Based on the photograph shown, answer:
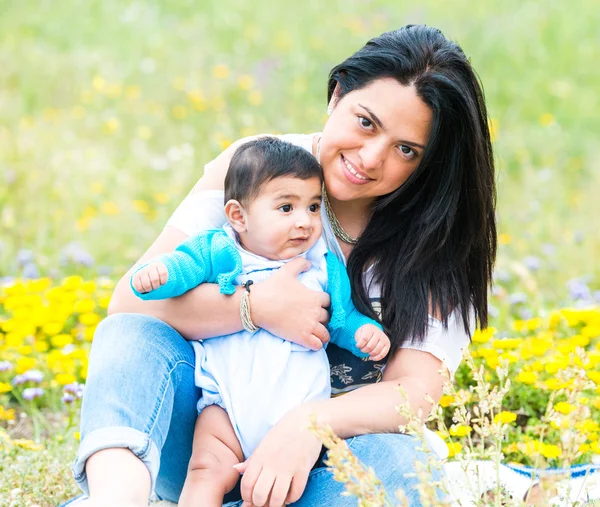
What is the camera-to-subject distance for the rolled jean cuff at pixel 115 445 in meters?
1.79

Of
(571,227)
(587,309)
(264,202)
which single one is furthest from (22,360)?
(571,227)

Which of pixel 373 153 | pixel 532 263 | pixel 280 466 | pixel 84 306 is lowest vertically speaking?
pixel 84 306

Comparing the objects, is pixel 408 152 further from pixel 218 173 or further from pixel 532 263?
pixel 532 263

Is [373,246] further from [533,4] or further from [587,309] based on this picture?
[533,4]

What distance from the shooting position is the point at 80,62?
19.3 feet

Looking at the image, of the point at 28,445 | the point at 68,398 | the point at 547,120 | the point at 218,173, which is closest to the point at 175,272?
the point at 218,173

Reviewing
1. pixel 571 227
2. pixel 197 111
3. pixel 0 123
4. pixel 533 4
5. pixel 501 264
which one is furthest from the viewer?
pixel 533 4

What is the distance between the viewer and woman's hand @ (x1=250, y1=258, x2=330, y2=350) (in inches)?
79.7

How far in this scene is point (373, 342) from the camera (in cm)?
205

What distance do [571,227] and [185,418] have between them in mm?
3076

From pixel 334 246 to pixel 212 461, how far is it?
0.66 meters

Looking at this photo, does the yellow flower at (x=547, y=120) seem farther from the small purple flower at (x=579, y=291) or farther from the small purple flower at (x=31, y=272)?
the small purple flower at (x=31, y=272)

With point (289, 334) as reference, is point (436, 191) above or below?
above

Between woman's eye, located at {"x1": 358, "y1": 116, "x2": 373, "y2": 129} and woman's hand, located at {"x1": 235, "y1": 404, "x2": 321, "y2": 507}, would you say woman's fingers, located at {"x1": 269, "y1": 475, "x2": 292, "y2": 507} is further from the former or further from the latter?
woman's eye, located at {"x1": 358, "y1": 116, "x2": 373, "y2": 129}
